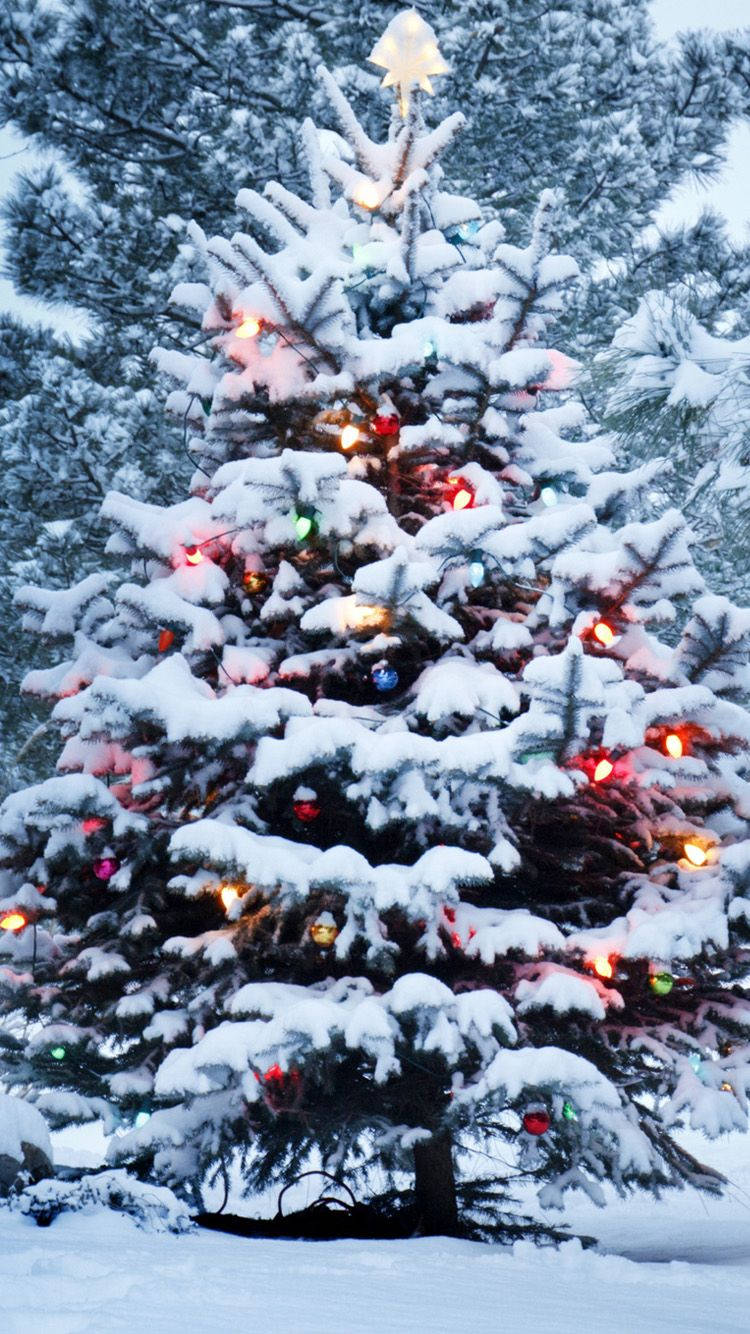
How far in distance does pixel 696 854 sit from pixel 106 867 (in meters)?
2.31

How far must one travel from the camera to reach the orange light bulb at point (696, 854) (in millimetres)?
3842

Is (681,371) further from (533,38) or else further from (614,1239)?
(533,38)

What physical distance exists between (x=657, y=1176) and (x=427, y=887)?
1595 mm

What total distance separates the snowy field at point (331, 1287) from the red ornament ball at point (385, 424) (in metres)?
3.24

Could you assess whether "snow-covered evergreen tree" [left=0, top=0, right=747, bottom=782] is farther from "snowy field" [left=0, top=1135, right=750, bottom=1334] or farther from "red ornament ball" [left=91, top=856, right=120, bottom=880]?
"snowy field" [left=0, top=1135, right=750, bottom=1334]

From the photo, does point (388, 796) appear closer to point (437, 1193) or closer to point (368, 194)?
point (437, 1193)

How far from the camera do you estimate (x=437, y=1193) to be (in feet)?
13.5

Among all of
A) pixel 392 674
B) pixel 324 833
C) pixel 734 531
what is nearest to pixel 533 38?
pixel 734 531

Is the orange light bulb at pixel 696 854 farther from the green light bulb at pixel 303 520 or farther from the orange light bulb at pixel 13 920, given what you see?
the orange light bulb at pixel 13 920

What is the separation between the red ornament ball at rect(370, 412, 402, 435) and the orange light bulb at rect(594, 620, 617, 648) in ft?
4.40

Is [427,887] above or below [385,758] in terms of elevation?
below

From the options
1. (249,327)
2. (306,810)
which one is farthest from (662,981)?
(249,327)

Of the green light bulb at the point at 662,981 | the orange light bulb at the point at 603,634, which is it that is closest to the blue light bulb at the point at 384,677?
the orange light bulb at the point at 603,634

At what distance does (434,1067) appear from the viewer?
12.3ft
